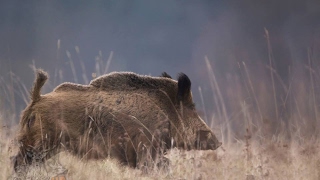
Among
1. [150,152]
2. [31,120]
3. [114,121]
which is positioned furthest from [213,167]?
[31,120]

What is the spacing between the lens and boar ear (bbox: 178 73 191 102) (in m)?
8.67

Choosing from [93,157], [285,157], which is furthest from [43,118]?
[285,157]

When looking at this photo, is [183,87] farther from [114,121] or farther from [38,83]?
[38,83]

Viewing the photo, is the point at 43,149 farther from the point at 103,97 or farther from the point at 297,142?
the point at 297,142

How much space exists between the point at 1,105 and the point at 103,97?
82.0 inches

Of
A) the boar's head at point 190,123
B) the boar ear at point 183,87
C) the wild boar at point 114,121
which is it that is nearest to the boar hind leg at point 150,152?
the wild boar at point 114,121

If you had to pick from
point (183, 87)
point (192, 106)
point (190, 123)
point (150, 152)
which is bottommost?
point (150, 152)

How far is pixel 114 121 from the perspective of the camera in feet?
25.9

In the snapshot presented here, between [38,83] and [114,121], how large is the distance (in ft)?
4.28

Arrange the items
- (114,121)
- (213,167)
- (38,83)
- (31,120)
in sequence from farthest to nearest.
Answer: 1. (114,121)
2. (38,83)
3. (31,120)
4. (213,167)

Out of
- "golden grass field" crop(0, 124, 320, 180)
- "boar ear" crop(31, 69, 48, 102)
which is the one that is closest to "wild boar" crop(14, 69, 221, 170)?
"boar ear" crop(31, 69, 48, 102)

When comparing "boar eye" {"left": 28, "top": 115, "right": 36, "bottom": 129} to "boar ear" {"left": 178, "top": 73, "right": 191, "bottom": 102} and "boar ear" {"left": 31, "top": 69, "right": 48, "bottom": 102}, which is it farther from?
"boar ear" {"left": 178, "top": 73, "right": 191, "bottom": 102}

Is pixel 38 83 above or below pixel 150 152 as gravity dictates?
above

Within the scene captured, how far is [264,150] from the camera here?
24.3ft
